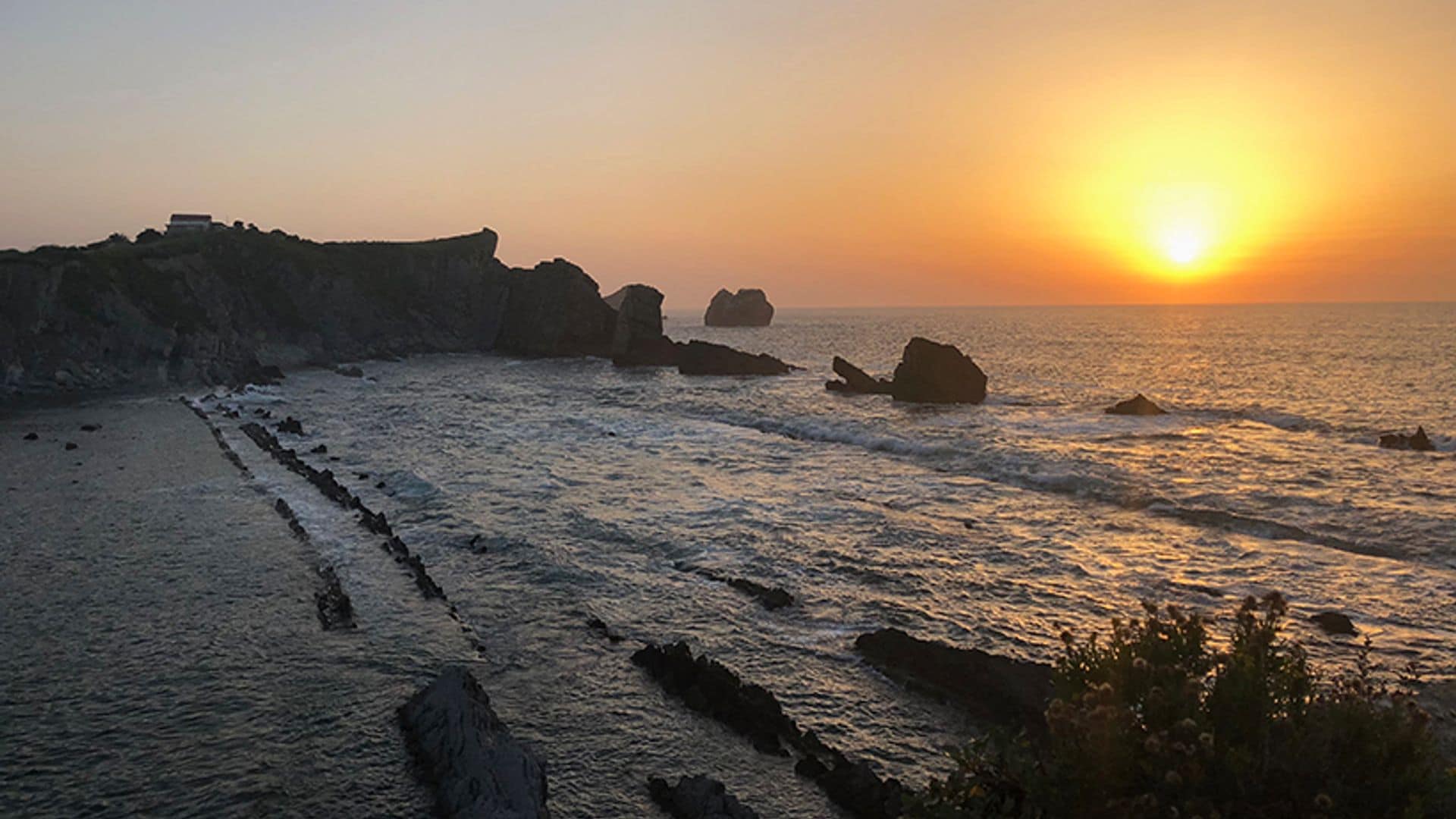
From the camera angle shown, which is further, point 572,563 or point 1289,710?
point 572,563

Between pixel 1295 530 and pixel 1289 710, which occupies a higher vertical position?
pixel 1289 710

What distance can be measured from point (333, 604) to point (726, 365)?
272ft

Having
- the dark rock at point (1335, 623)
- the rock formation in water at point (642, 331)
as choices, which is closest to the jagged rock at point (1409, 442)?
the dark rock at point (1335, 623)

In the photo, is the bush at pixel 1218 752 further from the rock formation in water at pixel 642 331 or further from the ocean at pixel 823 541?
the rock formation in water at pixel 642 331

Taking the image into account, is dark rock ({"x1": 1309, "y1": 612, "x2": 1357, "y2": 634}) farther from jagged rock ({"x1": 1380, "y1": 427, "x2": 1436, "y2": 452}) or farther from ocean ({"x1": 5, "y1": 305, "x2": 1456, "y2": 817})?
jagged rock ({"x1": 1380, "y1": 427, "x2": 1436, "y2": 452})

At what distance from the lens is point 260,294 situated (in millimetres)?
121438

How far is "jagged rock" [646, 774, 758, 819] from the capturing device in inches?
476

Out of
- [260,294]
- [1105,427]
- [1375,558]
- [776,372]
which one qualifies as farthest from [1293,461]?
[260,294]

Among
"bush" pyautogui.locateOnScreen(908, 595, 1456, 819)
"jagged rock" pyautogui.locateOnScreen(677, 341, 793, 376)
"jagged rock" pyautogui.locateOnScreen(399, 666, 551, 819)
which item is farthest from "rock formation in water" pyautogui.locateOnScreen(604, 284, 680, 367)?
"bush" pyautogui.locateOnScreen(908, 595, 1456, 819)

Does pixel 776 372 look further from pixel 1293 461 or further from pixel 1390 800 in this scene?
pixel 1390 800

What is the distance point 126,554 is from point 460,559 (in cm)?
993

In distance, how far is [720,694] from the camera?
53.9ft

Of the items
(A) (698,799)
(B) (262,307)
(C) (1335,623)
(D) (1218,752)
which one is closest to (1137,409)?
(C) (1335,623)

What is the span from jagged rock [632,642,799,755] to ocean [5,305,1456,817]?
41 centimetres
